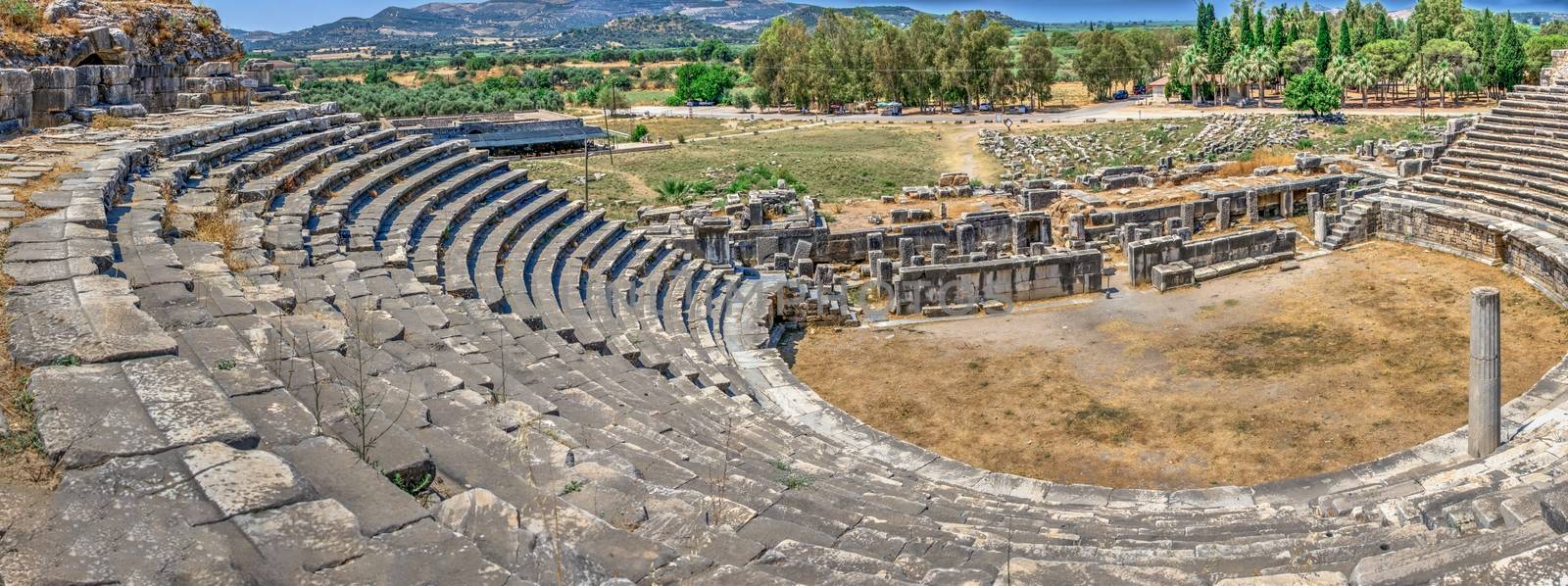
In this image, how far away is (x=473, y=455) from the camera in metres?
8.53

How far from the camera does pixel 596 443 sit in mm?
10852

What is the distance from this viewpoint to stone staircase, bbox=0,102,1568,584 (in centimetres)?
641

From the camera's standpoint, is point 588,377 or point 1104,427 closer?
point 588,377

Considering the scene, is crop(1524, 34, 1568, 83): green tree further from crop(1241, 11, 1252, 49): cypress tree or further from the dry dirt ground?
the dry dirt ground

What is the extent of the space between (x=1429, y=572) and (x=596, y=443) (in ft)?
21.3

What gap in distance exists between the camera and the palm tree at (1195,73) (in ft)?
271

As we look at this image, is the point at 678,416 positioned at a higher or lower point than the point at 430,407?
lower

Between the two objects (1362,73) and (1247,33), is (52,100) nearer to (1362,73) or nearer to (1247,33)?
(1362,73)

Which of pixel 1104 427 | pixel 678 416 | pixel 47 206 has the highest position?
pixel 47 206

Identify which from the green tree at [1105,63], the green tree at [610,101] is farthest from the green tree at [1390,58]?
the green tree at [610,101]

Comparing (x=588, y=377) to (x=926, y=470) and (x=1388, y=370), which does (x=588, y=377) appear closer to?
(x=926, y=470)

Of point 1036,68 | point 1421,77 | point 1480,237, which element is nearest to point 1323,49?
point 1421,77

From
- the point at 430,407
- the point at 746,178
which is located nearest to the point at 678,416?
the point at 430,407

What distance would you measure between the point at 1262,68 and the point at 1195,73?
7341 millimetres
